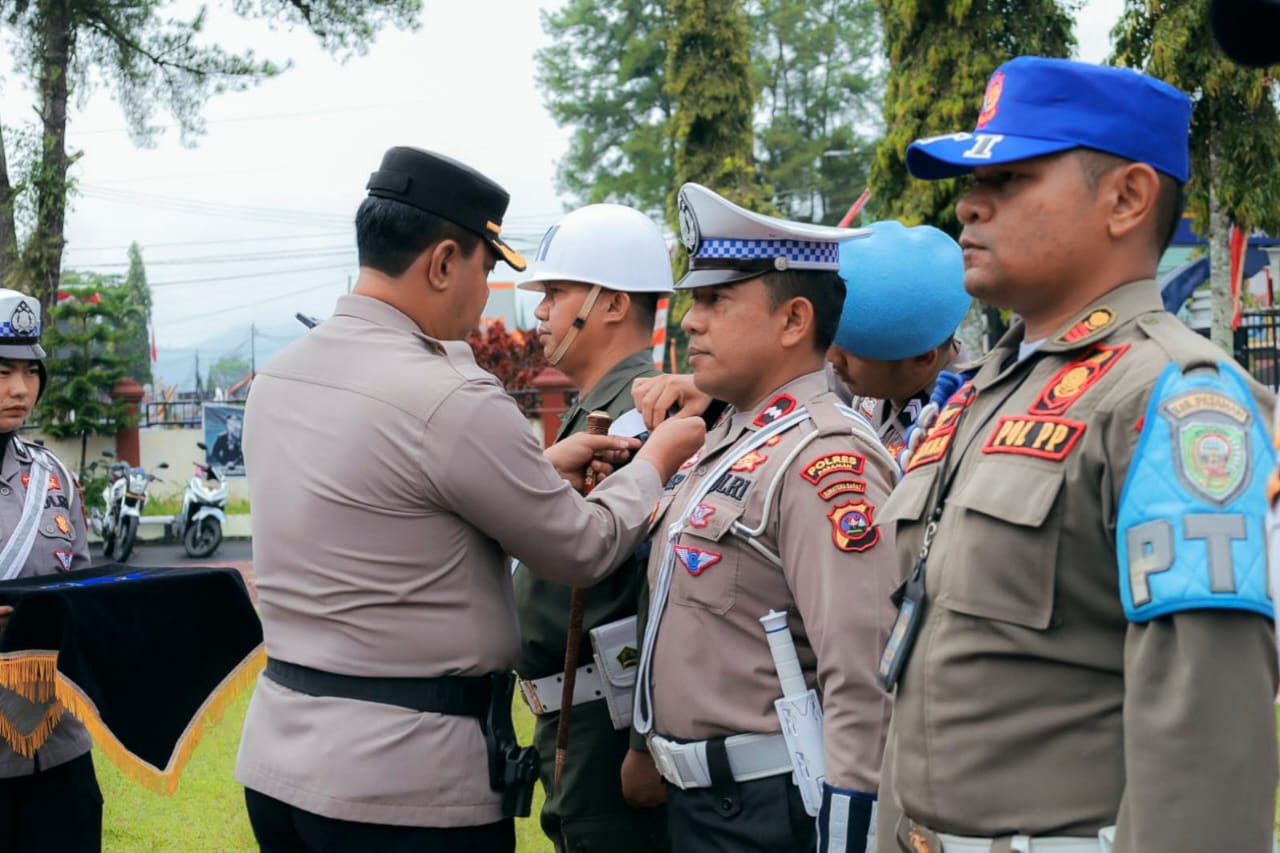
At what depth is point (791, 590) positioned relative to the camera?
2389 millimetres

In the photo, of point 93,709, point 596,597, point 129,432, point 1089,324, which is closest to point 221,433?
point 129,432

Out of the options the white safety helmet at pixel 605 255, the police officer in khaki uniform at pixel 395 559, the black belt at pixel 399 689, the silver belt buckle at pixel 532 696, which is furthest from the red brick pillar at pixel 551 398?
Result: the black belt at pixel 399 689

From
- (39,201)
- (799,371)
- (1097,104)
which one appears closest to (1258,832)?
(1097,104)

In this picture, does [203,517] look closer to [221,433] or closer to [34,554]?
[221,433]

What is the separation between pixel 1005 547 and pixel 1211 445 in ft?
0.93

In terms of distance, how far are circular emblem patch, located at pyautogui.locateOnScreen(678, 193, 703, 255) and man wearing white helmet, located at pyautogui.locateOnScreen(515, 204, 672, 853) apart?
740mm

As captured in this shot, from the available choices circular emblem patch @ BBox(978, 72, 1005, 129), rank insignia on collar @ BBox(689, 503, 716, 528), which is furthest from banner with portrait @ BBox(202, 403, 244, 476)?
circular emblem patch @ BBox(978, 72, 1005, 129)

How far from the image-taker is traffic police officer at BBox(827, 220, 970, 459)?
3.16m

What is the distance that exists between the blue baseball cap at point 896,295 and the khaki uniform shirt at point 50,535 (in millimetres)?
2553

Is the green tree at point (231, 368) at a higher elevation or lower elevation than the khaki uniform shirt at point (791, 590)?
lower

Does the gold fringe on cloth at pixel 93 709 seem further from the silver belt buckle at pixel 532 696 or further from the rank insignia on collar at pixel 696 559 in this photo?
the rank insignia on collar at pixel 696 559

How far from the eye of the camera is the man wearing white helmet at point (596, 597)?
303 centimetres

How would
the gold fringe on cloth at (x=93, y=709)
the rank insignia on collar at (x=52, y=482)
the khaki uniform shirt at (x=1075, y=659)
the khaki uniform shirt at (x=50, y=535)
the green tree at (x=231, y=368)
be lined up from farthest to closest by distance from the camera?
the green tree at (x=231, y=368) → the rank insignia on collar at (x=52, y=482) → the khaki uniform shirt at (x=50, y=535) → the gold fringe on cloth at (x=93, y=709) → the khaki uniform shirt at (x=1075, y=659)

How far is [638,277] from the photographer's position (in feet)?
11.3
